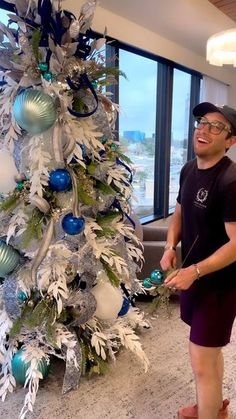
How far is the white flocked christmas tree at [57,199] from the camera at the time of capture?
5.15ft

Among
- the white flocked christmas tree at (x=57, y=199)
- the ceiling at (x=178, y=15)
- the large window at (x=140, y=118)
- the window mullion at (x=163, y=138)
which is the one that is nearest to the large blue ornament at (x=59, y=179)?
the white flocked christmas tree at (x=57, y=199)

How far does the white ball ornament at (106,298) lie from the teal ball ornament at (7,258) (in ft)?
1.47

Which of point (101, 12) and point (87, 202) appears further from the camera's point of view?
point (101, 12)

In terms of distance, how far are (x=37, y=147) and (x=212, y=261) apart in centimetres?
92

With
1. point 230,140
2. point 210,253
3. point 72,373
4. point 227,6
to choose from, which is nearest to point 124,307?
point 72,373

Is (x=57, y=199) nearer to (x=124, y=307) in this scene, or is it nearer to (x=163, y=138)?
(x=124, y=307)

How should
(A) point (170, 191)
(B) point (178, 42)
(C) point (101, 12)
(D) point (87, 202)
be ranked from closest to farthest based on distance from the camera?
→ (D) point (87, 202), (C) point (101, 12), (B) point (178, 42), (A) point (170, 191)

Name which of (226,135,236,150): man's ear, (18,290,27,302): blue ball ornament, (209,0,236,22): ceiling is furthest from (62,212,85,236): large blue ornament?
(209,0,236,22): ceiling

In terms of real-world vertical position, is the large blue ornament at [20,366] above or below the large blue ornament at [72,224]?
below

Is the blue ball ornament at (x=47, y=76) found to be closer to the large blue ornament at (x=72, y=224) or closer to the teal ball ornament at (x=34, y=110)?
the teal ball ornament at (x=34, y=110)

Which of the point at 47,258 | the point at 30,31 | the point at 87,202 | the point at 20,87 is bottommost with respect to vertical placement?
the point at 47,258

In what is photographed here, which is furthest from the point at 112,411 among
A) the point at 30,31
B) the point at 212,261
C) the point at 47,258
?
the point at 30,31

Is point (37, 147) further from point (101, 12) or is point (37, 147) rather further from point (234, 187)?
point (101, 12)

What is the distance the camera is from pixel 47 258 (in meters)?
1.72
